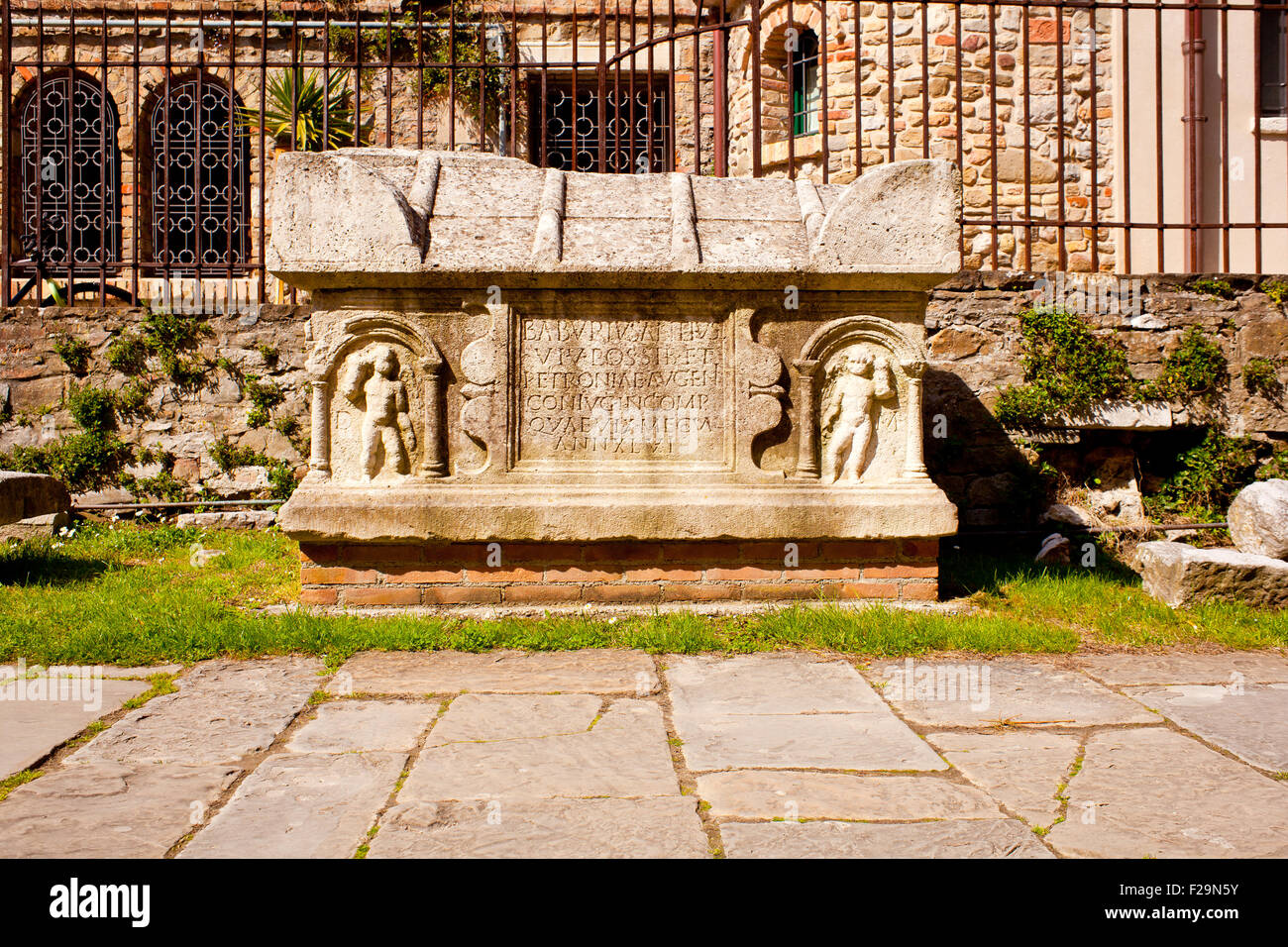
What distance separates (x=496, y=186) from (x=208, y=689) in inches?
100

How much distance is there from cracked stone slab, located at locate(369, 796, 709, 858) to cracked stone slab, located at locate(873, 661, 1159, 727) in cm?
107

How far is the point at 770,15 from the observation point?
9.99 meters

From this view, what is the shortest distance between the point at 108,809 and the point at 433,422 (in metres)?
2.24

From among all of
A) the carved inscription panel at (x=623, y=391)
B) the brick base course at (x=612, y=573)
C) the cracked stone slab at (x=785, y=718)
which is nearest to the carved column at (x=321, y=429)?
the brick base course at (x=612, y=573)

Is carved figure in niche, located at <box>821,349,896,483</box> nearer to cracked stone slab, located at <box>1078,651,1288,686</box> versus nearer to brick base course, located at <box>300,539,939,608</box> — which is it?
brick base course, located at <box>300,539,939,608</box>

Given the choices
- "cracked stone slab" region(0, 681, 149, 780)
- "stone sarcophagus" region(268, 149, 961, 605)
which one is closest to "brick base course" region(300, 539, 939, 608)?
"stone sarcophagus" region(268, 149, 961, 605)

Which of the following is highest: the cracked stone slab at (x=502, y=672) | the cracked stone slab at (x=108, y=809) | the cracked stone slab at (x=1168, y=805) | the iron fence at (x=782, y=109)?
the iron fence at (x=782, y=109)

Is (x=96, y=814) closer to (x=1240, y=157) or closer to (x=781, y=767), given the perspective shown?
(x=781, y=767)

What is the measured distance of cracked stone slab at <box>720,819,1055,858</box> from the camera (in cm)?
192

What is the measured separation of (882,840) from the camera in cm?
199

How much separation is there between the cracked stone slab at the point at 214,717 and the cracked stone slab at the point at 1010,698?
1.93m

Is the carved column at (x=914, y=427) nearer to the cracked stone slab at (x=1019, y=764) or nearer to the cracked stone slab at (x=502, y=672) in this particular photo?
the cracked stone slab at (x=502, y=672)

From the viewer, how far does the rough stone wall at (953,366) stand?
5.73m

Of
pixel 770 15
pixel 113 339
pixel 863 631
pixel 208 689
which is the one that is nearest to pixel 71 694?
pixel 208 689
